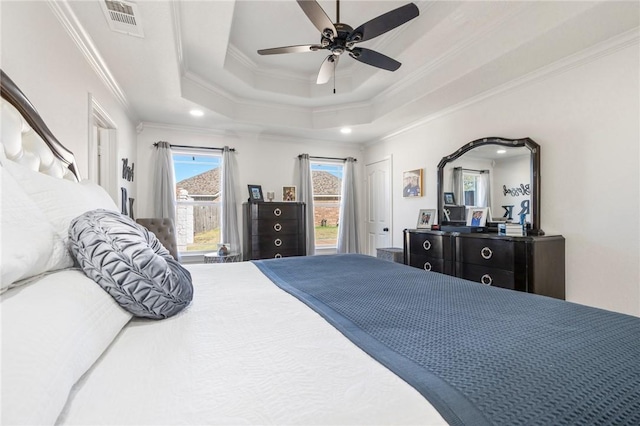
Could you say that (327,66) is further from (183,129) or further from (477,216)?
(183,129)

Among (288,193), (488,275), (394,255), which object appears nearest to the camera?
(488,275)

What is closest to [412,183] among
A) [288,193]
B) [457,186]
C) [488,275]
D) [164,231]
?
[457,186]

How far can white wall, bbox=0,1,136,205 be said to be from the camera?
1.39 m

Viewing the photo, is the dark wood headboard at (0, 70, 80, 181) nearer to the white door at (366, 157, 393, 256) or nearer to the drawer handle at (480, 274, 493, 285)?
the drawer handle at (480, 274, 493, 285)

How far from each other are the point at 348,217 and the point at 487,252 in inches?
105

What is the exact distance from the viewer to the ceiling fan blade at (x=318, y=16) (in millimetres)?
1759

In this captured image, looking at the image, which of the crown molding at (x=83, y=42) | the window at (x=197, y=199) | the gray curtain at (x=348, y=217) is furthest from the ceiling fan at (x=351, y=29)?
the gray curtain at (x=348, y=217)

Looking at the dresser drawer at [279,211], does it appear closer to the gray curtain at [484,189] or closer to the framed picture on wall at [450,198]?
the framed picture on wall at [450,198]

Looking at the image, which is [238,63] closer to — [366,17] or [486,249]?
[366,17]

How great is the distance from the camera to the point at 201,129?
4344 millimetres

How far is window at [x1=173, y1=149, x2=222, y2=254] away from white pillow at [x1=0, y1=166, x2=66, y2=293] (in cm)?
371

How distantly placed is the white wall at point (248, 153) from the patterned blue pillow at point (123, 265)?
364cm

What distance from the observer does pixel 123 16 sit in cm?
193

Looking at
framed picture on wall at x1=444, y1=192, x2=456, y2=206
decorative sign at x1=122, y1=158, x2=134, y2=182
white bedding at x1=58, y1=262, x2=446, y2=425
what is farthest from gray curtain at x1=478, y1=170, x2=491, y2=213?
decorative sign at x1=122, y1=158, x2=134, y2=182
